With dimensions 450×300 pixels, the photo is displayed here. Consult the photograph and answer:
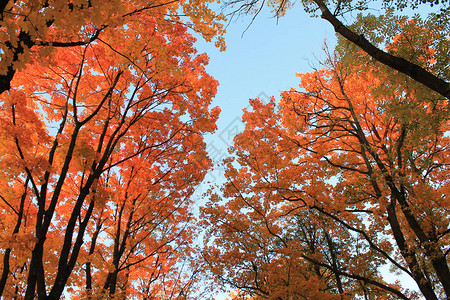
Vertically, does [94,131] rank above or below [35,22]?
above

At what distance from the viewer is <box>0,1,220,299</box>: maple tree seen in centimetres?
342

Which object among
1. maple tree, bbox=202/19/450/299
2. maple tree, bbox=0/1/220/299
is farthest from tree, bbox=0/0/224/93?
maple tree, bbox=202/19/450/299

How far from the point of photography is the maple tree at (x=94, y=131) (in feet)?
11.2

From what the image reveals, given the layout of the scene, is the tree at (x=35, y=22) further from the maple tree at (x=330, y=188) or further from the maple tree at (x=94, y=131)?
the maple tree at (x=330, y=188)

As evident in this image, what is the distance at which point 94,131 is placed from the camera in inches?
240

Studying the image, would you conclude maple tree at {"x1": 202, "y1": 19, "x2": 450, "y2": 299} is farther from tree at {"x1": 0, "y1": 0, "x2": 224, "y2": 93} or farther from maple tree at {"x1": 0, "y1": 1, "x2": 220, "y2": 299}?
tree at {"x1": 0, "y1": 0, "x2": 224, "y2": 93}

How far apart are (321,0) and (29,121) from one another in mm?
5941

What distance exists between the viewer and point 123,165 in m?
7.31

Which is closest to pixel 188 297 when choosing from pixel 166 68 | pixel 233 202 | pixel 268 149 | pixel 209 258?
pixel 209 258

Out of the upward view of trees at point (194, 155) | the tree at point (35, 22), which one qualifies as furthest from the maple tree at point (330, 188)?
the tree at point (35, 22)

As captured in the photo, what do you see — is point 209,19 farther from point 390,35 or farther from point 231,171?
point 231,171

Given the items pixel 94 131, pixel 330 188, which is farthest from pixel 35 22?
pixel 330 188

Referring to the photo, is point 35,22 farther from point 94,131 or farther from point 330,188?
point 330,188

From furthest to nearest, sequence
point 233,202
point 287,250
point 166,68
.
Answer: point 233,202 < point 287,250 < point 166,68
